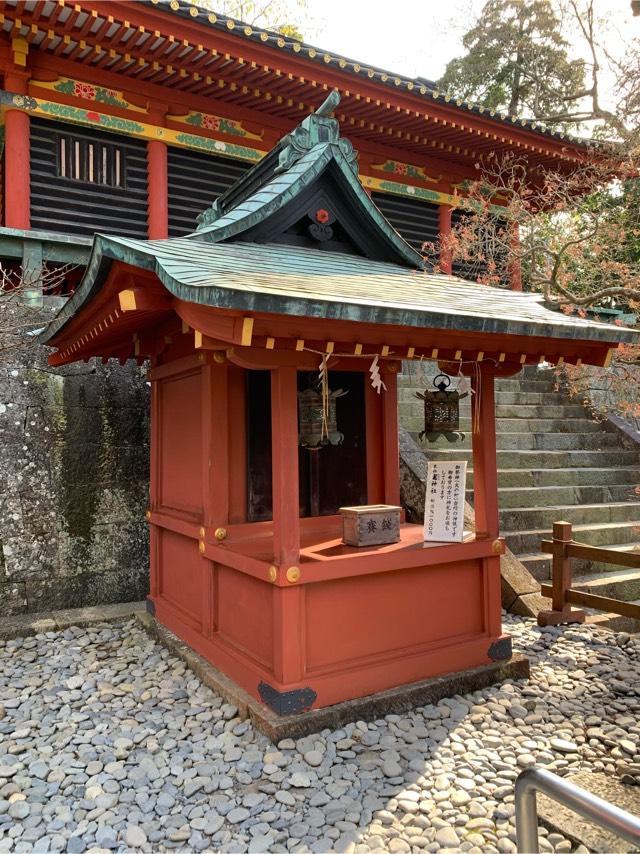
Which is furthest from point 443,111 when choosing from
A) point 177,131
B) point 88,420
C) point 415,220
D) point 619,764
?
point 619,764

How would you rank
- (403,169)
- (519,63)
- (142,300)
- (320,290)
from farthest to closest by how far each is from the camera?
(519,63) → (403,169) → (142,300) → (320,290)

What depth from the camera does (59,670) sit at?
4816mm

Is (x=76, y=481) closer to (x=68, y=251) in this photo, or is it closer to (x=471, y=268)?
(x=68, y=251)

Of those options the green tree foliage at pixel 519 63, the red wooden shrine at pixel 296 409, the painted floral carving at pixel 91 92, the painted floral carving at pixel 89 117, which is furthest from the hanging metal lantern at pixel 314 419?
the green tree foliage at pixel 519 63

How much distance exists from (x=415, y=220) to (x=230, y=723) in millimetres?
9639

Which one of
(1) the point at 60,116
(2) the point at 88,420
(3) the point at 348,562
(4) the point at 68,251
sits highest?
(1) the point at 60,116

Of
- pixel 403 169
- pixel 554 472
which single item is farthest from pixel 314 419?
pixel 403 169

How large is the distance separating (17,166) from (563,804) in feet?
28.7

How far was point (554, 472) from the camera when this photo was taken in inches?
320

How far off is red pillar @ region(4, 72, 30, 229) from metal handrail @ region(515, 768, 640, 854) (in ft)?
27.2

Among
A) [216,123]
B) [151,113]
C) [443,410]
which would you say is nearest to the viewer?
[443,410]

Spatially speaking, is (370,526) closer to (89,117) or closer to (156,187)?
(156,187)

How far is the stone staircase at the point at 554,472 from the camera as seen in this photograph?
6812mm

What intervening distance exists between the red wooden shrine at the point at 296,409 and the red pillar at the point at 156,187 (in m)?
2.84
